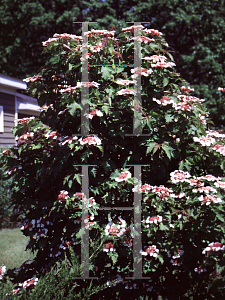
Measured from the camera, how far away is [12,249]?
5309 millimetres

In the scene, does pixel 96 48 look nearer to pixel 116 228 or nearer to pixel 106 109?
pixel 106 109

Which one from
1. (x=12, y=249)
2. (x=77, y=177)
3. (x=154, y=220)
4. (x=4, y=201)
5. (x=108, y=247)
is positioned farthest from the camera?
(x=4, y=201)

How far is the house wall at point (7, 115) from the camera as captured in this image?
8648 mm

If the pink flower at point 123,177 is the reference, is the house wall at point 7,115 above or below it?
above

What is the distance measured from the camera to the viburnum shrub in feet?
8.61

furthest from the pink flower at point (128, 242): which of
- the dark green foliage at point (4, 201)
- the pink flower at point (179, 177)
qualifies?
the dark green foliage at point (4, 201)

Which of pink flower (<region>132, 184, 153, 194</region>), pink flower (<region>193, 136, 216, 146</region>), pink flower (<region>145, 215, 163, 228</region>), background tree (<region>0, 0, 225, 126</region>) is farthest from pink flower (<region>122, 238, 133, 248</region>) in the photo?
background tree (<region>0, 0, 225, 126</region>)

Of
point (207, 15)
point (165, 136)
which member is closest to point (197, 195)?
point (165, 136)

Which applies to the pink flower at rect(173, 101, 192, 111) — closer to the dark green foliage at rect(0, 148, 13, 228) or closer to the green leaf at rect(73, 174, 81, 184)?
the green leaf at rect(73, 174, 81, 184)

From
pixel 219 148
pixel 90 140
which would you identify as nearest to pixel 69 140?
pixel 90 140

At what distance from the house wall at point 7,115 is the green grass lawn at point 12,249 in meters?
2.86

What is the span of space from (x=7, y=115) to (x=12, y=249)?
178 inches

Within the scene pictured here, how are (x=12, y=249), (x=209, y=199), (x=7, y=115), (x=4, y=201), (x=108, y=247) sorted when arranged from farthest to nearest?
(x=7, y=115), (x=4, y=201), (x=12, y=249), (x=108, y=247), (x=209, y=199)

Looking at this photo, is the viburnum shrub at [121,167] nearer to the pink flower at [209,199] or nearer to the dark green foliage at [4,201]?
the pink flower at [209,199]
